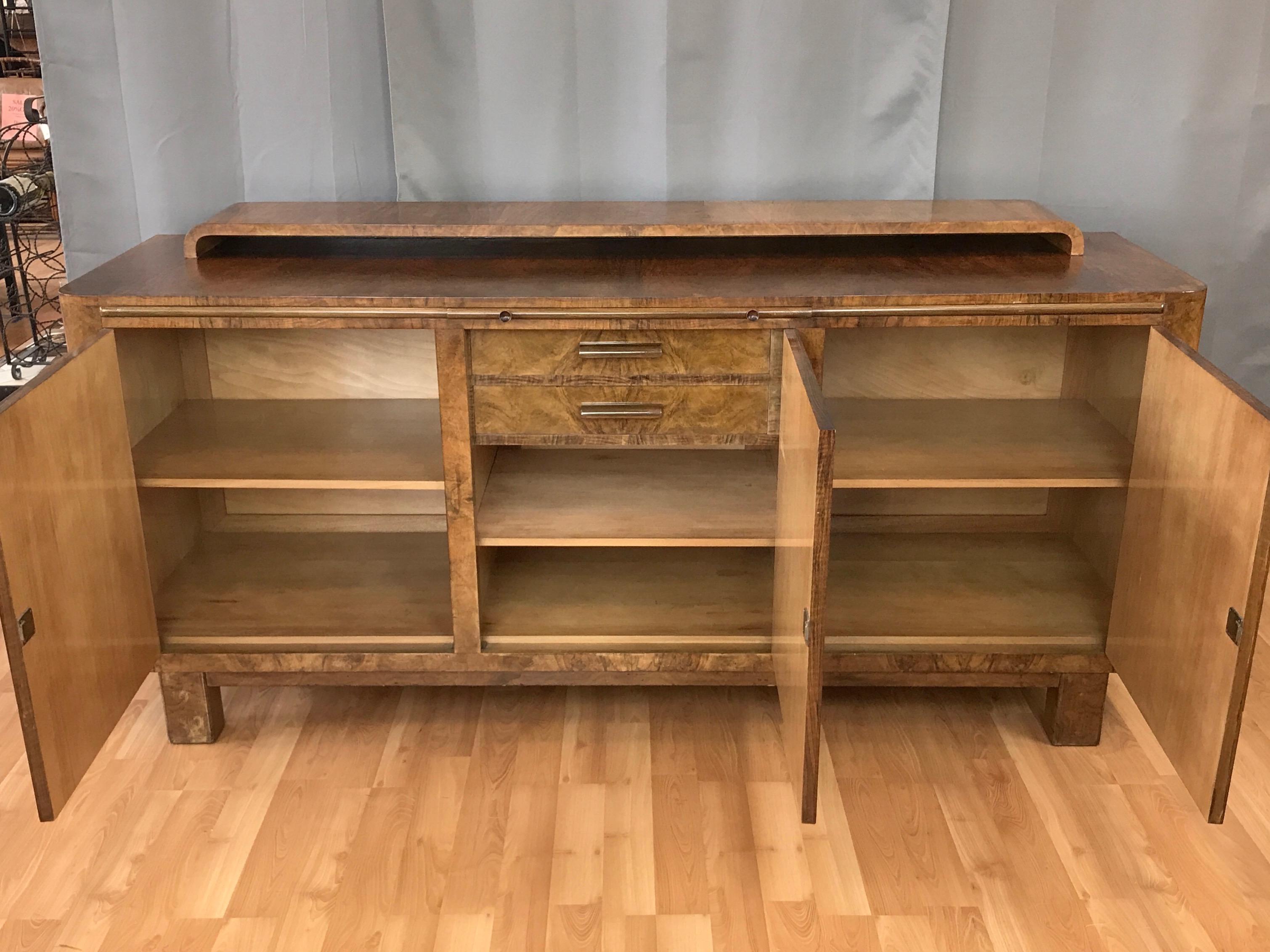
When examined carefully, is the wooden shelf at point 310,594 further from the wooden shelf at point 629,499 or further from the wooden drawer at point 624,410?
the wooden drawer at point 624,410

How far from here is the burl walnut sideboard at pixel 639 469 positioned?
155 centimetres

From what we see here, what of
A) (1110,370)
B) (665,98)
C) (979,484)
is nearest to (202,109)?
(665,98)

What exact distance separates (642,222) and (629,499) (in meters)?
0.47

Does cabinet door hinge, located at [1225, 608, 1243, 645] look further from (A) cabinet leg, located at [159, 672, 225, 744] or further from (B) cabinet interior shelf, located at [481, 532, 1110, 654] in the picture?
(A) cabinet leg, located at [159, 672, 225, 744]

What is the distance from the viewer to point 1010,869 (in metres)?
1.71

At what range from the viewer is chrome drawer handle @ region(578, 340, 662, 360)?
177 cm

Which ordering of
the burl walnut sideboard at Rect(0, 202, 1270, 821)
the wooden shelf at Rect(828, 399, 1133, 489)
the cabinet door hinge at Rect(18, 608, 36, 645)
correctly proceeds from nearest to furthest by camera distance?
the cabinet door hinge at Rect(18, 608, 36, 645), the burl walnut sideboard at Rect(0, 202, 1270, 821), the wooden shelf at Rect(828, 399, 1133, 489)

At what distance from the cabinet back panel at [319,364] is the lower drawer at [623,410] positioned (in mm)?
409

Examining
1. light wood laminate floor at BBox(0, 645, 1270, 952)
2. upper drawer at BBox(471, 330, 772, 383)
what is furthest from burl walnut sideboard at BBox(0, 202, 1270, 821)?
light wood laminate floor at BBox(0, 645, 1270, 952)

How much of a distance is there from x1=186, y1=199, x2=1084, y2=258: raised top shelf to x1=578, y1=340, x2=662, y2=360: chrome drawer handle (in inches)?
9.1

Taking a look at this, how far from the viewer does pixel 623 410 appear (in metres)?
1.81

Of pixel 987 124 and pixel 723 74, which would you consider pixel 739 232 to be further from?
pixel 987 124

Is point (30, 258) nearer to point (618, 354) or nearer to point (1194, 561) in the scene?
point (618, 354)

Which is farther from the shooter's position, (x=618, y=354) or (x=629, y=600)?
(x=629, y=600)
